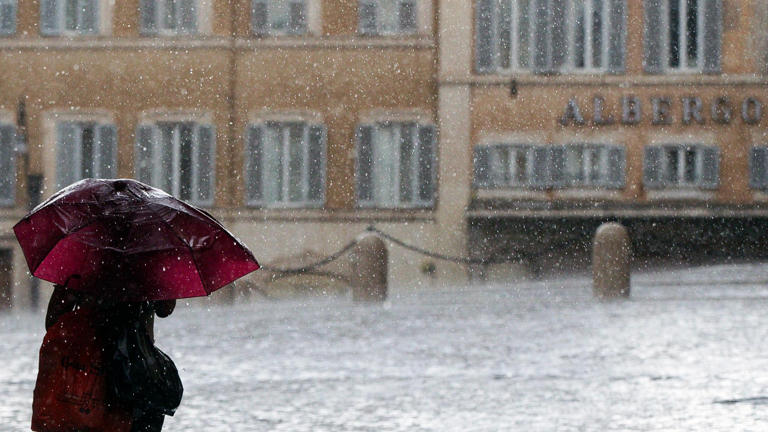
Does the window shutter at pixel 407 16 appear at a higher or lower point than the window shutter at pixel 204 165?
higher

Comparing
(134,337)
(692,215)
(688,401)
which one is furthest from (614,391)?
(692,215)

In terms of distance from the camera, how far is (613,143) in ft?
80.8

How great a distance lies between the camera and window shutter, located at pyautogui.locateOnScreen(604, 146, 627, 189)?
24.6 metres

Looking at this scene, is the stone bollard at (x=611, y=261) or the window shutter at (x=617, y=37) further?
the window shutter at (x=617, y=37)

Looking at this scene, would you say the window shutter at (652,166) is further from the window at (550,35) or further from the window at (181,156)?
the window at (181,156)

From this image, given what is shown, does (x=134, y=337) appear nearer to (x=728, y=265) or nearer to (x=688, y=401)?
(x=688, y=401)

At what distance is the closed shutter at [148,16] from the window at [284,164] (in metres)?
2.42

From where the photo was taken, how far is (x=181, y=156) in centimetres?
2488

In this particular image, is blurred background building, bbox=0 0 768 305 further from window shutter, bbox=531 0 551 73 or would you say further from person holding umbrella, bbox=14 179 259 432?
person holding umbrella, bbox=14 179 259 432

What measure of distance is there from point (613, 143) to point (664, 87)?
4.27 feet

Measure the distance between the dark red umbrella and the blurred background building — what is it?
66.7ft

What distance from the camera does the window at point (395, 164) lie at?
81.0 ft

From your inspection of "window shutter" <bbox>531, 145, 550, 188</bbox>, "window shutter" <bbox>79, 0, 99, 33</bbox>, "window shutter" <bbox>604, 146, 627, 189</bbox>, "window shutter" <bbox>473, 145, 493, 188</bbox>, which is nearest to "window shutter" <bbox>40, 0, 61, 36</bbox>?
"window shutter" <bbox>79, 0, 99, 33</bbox>

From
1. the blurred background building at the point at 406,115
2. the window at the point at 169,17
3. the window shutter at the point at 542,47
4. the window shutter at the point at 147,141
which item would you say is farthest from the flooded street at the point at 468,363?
the window at the point at 169,17
